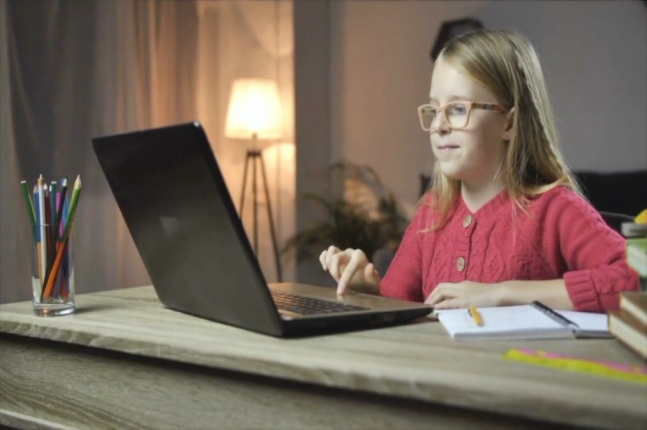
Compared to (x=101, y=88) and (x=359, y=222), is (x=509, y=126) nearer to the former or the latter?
(x=101, y=88)

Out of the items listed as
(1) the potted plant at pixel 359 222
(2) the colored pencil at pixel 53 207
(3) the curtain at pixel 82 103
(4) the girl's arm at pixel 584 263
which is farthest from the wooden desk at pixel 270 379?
(1) the potted plant at pixel 359 222

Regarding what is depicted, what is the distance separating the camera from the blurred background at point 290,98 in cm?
265

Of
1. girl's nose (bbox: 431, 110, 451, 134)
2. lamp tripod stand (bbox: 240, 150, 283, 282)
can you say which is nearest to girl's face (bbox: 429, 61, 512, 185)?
girl's nose (bbox: 431, 110, 451, 134)

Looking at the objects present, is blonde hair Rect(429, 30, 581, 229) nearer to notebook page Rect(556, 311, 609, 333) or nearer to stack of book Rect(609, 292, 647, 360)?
notebook page Rect(556, 311, 609, 333)

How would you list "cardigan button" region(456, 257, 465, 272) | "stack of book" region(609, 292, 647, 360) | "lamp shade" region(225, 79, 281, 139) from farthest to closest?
1. "lamp shade" region(225, 79, 281, 139)
2. "cardigan button" region(456, 257, 465, 272)
3. "stack of book" region(609, 292, 647, 360)

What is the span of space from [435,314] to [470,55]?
0.52m

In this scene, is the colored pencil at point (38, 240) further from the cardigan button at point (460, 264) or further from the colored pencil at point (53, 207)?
the cardigan button at point (460, 264)

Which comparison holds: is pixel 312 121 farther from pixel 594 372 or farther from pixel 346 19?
pixel 594 372

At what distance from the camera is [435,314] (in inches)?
41.8

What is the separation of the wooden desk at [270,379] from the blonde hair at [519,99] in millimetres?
522

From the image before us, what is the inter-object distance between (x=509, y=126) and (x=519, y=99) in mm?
49

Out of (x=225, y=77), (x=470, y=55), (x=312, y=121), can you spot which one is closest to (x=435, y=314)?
(x=470, y=55)

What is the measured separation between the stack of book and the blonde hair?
56 cm

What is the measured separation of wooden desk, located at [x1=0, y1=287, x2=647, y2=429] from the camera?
0.64 meters
